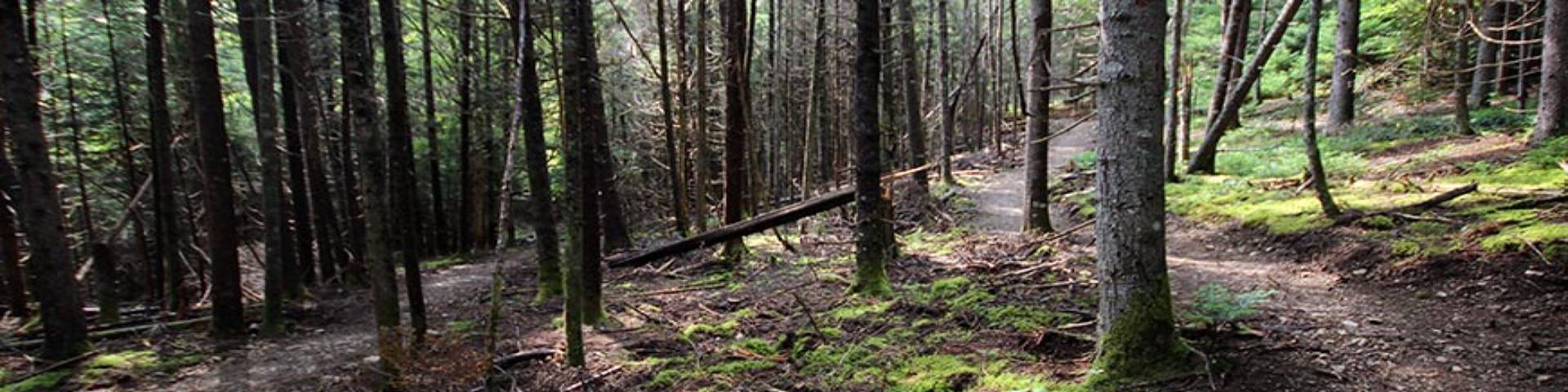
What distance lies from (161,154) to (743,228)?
7.71 meters

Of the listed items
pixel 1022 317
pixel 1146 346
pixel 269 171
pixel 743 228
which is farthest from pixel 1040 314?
pixel 269 171

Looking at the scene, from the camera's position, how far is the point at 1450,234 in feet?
20.7

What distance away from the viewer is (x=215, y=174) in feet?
29.9

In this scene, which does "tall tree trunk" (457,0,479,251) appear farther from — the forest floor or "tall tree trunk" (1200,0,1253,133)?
"tall tree trunk" (1200,0,1253,133)

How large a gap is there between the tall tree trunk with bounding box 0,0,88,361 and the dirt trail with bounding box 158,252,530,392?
127 cm

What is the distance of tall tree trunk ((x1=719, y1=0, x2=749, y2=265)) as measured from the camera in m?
11.3

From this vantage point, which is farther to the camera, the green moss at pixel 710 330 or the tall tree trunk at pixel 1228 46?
the tall tree trunk at pixel 1228 46

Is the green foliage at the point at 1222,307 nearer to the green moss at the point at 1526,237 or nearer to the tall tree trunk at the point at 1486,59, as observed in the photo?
the green moss at the point at 1526,237

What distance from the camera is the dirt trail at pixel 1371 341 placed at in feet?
13.6

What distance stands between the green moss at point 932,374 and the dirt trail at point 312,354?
313 cm

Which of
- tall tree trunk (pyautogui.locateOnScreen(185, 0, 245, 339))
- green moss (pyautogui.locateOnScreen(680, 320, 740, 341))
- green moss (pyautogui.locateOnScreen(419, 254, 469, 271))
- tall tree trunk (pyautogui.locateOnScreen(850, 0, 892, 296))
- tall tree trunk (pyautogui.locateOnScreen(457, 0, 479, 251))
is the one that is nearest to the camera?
tall tree trunk (pyautogui.locateOnScreen(850, 0, 892, 296))

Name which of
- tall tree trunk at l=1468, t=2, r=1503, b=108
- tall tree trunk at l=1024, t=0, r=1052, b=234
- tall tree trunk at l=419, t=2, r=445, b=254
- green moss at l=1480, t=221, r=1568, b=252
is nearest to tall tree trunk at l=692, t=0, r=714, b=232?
tall tree trunk at l=1024, t=0, r=1052, b=234

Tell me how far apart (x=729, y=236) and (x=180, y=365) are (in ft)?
21.2

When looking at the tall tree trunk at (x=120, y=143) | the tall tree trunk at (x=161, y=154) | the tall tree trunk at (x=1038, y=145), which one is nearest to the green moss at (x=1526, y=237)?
the tall tree trunk at (x=1038, y=145)
